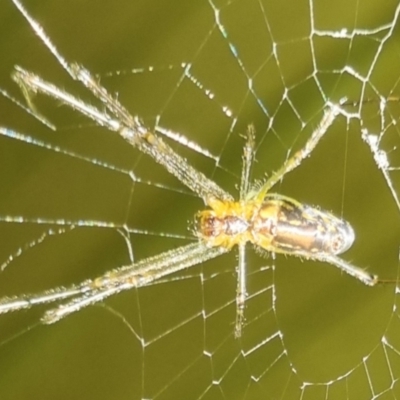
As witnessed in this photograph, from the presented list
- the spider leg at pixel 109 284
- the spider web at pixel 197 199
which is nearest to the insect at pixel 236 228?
the spider leg at pixel 109 284

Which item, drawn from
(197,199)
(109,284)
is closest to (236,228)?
(109,284)

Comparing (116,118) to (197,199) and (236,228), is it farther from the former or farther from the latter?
(197,199)

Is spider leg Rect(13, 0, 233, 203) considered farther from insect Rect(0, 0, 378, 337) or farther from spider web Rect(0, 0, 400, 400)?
spider web Rect(0, 0, 400, 400)

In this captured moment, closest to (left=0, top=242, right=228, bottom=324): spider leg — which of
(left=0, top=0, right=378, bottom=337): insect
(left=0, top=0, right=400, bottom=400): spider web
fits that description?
(left=0, top=0, right=378, bottom=337): insect

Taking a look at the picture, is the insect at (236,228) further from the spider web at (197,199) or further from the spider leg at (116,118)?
the spider web at (197,199)

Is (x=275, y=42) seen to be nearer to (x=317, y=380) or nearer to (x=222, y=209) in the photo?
(x=222, y=209)

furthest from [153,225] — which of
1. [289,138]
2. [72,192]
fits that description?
[289,138]

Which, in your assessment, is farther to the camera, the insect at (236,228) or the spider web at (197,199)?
the spider web at (197,199)

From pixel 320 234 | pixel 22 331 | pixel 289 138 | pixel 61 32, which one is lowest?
pixel 320 234
